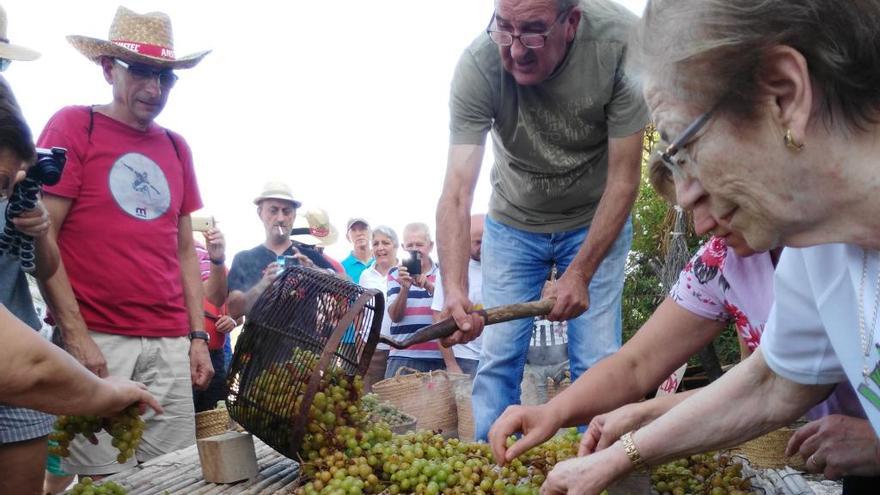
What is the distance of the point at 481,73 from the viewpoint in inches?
130

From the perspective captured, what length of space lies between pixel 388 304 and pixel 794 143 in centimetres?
504

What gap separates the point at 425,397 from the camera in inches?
206

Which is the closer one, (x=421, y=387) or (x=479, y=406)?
(x=479, y=406)

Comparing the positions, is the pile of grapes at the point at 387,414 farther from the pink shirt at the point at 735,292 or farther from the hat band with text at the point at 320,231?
the hat band with text at the point at 320,231

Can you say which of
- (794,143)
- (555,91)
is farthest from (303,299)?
(794,143)

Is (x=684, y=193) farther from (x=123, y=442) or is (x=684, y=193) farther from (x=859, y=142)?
(x=123, y=442)

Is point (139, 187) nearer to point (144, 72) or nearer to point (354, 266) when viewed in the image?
point (144, 72)

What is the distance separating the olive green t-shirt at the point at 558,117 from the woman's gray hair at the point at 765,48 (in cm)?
196

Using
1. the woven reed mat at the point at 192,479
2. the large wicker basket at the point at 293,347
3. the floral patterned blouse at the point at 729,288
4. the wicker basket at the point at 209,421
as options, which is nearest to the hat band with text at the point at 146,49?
the large wicker basket at the point at 293,347

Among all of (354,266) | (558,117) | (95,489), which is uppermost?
(558,117)

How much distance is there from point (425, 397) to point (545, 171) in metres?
2.22

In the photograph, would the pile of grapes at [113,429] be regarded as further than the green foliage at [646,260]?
No

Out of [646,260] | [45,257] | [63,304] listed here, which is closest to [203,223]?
[63,304]

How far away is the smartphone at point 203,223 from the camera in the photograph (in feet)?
16.0
